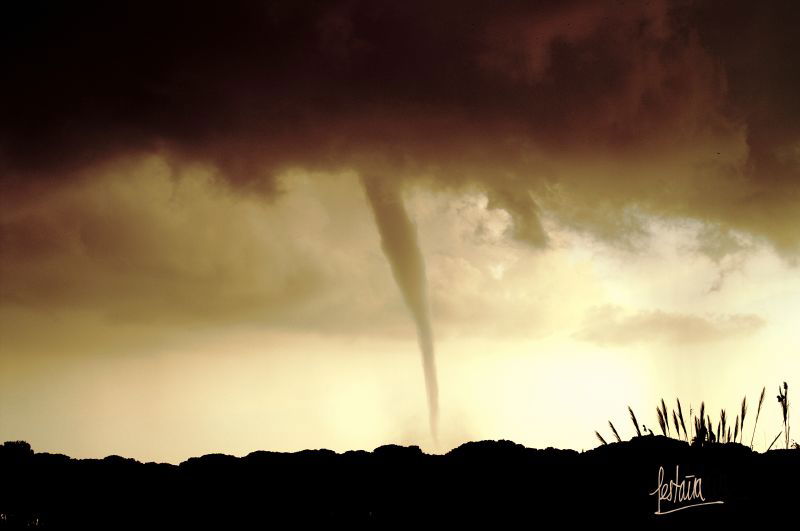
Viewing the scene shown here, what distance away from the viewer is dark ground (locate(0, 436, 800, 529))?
11180mm

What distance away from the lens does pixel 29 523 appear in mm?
13219

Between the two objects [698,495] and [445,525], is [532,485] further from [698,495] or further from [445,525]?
[698,495]

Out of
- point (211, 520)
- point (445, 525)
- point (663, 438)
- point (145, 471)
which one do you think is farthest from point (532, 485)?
point (145, 471)

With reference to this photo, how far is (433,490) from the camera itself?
11.8 m

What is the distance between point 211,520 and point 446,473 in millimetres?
3841

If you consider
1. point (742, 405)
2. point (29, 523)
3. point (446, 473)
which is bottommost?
point (29, 523)
